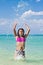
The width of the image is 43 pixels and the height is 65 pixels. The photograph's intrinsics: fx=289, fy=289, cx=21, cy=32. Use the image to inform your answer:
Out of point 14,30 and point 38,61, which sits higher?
point 14,30

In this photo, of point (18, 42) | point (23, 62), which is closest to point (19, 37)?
point (18, 42)

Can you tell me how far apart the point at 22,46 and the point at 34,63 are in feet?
1.92

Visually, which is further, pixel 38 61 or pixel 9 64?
pixel 38 61

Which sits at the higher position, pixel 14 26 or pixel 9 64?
pixel 14 26

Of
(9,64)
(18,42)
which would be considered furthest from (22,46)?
(9,64)

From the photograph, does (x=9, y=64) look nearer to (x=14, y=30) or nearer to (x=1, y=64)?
(x=1, y=64)

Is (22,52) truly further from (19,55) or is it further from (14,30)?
(14,30)

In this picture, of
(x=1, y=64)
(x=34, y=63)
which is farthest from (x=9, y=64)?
(x=34, y=63)

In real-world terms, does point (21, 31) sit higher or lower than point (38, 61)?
higher

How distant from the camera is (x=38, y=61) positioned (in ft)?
27.8

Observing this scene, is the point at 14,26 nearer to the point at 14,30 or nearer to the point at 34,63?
the point at 14,30

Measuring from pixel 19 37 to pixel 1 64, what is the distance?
3.00 ft

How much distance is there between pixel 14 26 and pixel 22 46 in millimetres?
610

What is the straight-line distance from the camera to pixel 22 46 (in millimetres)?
8172
